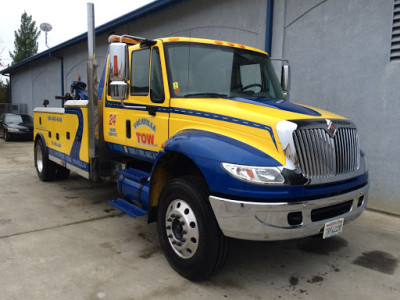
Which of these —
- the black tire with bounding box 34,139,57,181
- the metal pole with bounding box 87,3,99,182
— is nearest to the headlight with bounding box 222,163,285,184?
the metal pole with bounding box 87,3,99,182

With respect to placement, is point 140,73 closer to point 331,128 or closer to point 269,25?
point 331,128

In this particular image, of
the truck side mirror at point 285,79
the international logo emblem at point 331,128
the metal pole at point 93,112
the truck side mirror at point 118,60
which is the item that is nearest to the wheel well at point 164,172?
the truck side mirror at point 118,60

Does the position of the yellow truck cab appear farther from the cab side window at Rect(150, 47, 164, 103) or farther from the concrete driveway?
the concrete driveway

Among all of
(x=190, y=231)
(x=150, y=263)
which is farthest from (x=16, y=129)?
(x=190, y=231)

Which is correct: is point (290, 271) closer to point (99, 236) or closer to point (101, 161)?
point (99, 236)

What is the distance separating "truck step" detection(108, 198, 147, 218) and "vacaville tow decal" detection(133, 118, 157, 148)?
30.4 inches

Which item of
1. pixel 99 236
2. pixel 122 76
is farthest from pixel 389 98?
pixel 99 236

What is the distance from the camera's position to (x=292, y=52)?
7027mm

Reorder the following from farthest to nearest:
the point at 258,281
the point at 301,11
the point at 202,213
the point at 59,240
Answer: the point at 301,11 → the point at 59,240 → the point at 258,281 → the point at 202,213

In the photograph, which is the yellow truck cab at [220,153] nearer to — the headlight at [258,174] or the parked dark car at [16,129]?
the headlight at [258,174]

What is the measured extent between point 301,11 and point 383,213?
4.11m

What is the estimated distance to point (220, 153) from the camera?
298 cm

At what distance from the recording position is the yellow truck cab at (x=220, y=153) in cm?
286

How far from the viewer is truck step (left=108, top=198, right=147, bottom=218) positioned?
3966 millimetres
